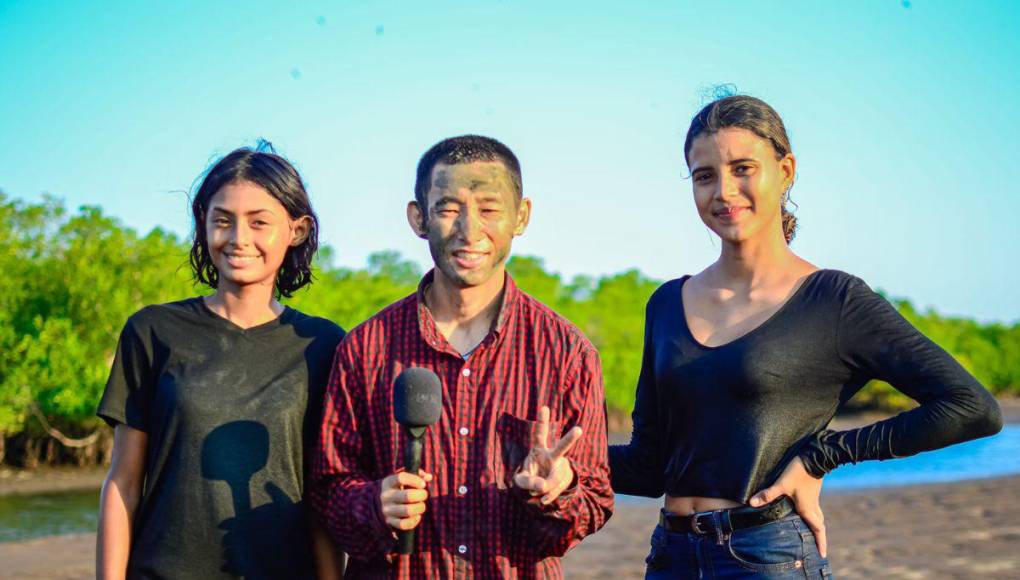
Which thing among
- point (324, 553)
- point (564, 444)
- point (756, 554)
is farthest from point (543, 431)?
point (324, 553)

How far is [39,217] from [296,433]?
3007 cm

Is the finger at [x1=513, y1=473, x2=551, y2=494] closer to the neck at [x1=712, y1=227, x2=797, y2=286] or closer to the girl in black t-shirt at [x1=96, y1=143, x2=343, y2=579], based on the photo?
the girl in black t-shirt at [x1=96, y1=143, x2=343, y2=579]

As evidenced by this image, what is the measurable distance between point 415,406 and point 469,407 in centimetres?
47

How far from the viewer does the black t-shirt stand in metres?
3.43

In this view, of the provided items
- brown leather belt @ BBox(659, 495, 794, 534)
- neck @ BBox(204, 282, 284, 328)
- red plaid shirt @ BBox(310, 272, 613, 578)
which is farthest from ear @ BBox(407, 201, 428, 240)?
brown leather belt @ BBox(659, 495, 794, 534)

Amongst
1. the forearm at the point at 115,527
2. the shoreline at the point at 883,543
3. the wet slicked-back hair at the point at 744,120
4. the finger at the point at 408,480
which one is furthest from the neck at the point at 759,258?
the shoreline at the point at 883,543

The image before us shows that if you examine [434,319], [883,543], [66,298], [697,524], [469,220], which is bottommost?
[883,543]

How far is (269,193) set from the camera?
12.4ft

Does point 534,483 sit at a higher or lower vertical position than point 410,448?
lower

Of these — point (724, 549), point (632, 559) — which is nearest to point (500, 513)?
point (724, 549)

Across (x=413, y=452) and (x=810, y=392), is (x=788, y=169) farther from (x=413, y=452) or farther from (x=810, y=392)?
(x=413, y=452)

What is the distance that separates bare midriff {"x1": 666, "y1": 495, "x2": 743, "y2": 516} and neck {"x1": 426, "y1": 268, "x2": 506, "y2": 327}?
98 cm

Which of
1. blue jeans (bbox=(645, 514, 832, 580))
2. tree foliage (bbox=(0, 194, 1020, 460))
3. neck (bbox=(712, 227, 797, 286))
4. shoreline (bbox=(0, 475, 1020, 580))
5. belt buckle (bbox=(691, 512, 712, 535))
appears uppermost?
tree foliage (bbox=(0, 194, 1020, 460))

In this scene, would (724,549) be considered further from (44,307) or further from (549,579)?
(44,307)
